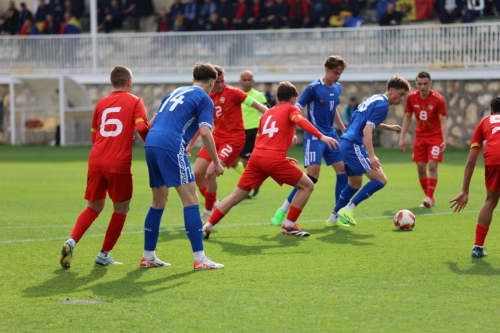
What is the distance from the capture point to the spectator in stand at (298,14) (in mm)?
28234

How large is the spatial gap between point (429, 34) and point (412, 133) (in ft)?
9.79

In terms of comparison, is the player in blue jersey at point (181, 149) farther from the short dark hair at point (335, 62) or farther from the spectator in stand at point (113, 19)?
the spectator in stand at point (113, 19)

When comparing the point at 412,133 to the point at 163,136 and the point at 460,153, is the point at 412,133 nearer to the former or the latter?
the point at 460,153

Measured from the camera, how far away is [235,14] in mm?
29500

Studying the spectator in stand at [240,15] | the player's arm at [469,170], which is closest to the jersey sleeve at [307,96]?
the player's arm at [469,170]

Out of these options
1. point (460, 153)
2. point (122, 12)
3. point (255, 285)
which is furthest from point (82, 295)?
point (122, 12)

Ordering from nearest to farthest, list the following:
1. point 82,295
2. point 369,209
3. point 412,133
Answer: point 82,295, point 369,209, point 412,133

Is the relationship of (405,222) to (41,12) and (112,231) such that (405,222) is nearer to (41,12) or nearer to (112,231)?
(112,231)

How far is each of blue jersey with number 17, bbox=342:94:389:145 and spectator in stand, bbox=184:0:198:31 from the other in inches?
783

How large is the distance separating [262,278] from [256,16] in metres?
22.5

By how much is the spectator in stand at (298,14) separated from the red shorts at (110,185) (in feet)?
68.9

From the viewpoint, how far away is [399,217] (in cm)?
1015

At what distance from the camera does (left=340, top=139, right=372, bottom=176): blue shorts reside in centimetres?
1056

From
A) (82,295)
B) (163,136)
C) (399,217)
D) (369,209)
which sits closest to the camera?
(82,295)
